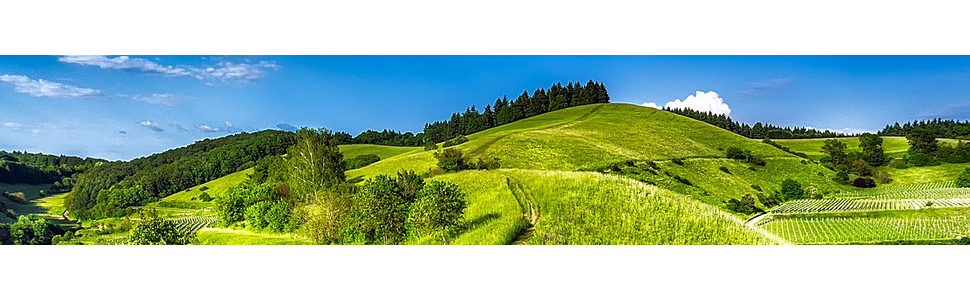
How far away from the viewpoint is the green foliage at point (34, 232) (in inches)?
485

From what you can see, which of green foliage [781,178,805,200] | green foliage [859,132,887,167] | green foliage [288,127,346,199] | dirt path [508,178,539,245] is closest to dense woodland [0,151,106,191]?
green foliage [288,127,346,199]

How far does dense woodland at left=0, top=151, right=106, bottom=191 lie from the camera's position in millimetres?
12688

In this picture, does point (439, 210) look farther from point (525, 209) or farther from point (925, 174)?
point (925, 174)

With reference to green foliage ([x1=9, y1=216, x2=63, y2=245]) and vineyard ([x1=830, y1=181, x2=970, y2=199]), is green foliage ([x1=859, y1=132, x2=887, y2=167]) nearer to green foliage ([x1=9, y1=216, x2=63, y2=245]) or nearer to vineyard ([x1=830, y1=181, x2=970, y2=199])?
vineyard ([x1=830, y1=181, x2=970, y2=199])

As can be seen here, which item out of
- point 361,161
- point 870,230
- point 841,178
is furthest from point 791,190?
point 361,161

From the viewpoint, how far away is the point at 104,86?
13.0m

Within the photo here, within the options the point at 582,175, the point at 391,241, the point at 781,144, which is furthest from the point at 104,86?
the point at 781,144

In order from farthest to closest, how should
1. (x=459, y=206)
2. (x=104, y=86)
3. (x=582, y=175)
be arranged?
(x=104, y=86)
(x=582, y=175)
(x=459, y=206)

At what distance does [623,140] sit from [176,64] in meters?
10.4

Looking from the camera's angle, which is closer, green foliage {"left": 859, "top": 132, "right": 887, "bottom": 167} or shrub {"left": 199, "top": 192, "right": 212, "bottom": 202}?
green foliage {"left": 859, "top": 132, "right": 887, "bottom": 167}

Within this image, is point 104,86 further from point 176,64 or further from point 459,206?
point 459,206

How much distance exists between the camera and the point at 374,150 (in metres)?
13.0

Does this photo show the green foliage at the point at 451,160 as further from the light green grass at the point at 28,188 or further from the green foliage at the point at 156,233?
the light green grass at the point at 28,188

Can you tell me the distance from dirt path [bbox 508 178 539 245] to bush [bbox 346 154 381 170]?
124 inches
